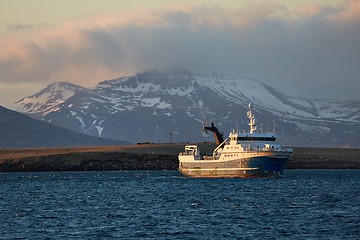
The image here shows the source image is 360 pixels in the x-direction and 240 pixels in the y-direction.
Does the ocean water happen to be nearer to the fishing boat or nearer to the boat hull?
the boat hull

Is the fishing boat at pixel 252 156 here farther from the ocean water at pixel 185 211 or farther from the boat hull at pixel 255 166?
the ocean water at pixel 185 211

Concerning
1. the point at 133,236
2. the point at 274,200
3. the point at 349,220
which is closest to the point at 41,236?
the point at 133,236

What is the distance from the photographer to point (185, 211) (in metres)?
118

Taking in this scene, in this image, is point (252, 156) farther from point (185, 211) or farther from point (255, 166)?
point (185, 211)

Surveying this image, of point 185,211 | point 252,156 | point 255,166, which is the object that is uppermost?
point 252,156

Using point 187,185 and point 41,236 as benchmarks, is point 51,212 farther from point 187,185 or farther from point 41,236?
point 187,185

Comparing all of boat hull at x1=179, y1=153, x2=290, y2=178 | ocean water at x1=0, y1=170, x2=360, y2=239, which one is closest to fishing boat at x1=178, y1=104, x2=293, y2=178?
boat hull at x1=179, y1=153, x2=290, y2=178

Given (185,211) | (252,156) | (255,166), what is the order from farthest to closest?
(255,166), (252,156), (185,211)

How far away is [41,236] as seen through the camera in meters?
95.6

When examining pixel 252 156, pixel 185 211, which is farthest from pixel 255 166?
pixel 185 211

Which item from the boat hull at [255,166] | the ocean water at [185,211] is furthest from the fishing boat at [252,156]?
the ocean water at [185,211]

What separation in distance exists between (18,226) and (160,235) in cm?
1623

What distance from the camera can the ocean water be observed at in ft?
319

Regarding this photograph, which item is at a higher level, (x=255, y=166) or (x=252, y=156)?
(x=252, y=156)
